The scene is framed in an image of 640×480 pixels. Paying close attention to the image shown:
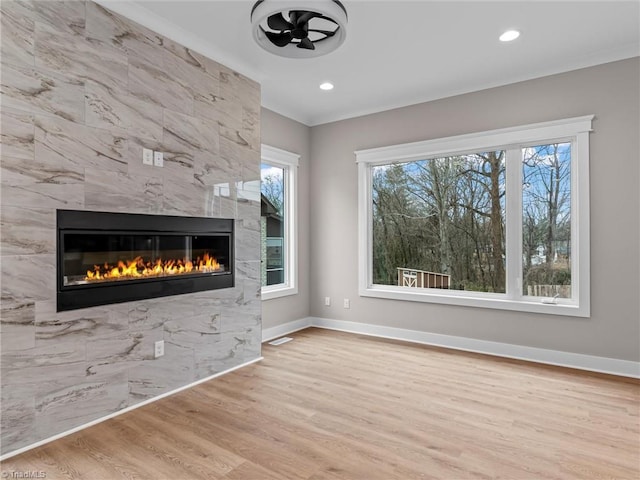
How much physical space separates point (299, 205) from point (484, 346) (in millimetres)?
2769

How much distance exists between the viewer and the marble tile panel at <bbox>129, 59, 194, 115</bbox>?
8.98 ft

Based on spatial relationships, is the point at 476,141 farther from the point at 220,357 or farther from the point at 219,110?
the point at 220,357

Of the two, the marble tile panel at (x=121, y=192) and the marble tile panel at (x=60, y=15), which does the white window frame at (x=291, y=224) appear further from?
the marble tile panel at (x=60, y=15)

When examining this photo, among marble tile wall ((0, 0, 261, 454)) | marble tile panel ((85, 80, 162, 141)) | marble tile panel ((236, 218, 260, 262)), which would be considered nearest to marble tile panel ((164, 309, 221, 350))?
marble tile wall ((0, 0, 261, 454))

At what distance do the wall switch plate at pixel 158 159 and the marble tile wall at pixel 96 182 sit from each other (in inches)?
1.5

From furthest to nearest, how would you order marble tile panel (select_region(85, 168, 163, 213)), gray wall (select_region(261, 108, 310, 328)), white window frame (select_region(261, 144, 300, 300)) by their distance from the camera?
white window frame (select_region(261, 144, 300, 300)) < gray wall (select_region(261, 108, 310, 328)) < marble tile panel (select_region(85, 168, 163, 213))

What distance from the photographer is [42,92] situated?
2.26 m

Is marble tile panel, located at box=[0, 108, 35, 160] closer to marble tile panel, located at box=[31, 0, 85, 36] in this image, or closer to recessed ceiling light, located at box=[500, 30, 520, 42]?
marble tile panel, located at box=[31, 0, 85, 36]

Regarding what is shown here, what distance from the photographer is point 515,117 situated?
151 inches

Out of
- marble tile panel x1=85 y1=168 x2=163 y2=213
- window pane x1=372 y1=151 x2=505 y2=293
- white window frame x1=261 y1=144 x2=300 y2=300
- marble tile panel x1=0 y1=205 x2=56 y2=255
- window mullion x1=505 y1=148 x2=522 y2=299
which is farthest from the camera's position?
white window frame x1=261 y1=144 x2=300 y2=300

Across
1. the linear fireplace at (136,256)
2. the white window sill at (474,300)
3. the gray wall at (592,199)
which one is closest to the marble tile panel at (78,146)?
the linear fireplace at (136,256)

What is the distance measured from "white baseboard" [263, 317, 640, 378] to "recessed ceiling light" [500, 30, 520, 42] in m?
2.83

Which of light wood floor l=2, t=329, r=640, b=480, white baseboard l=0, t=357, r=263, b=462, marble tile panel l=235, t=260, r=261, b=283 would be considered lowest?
light wood floor l=2, t=329, r=640, b=480

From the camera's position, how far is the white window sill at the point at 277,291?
4516 mm
